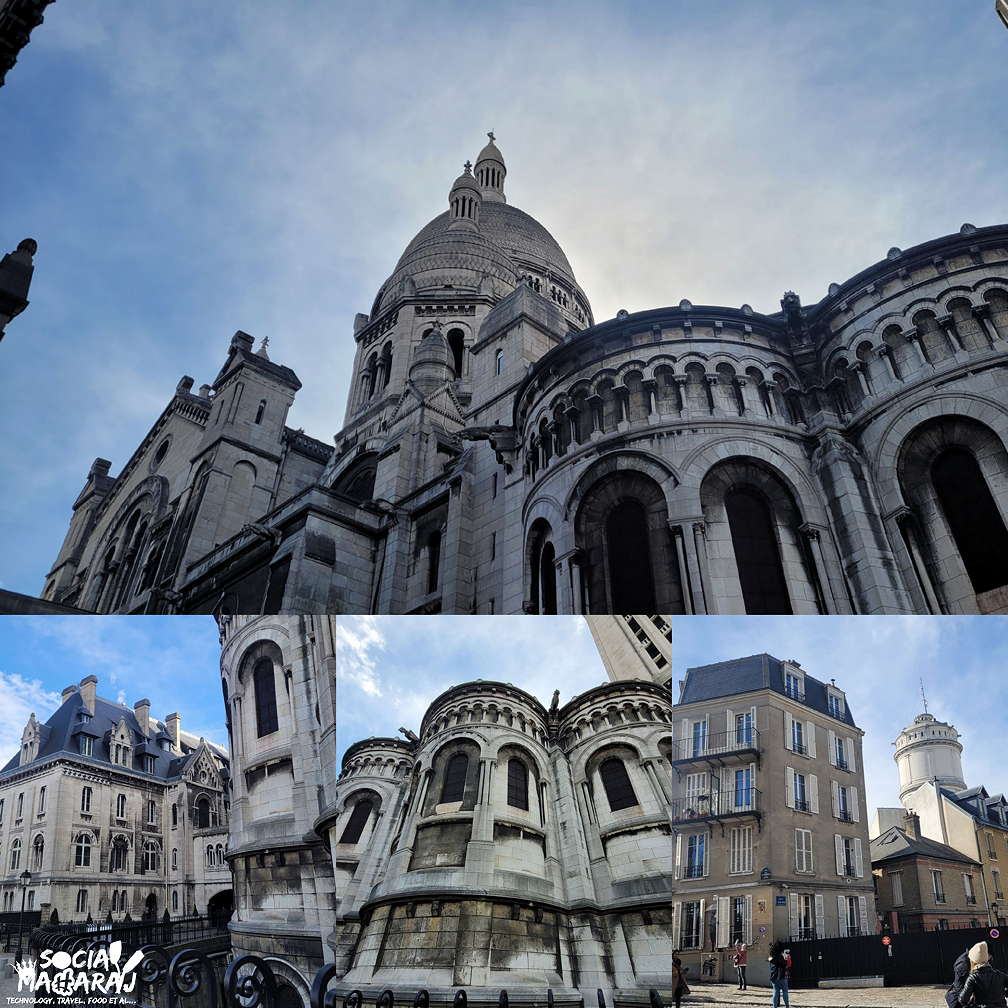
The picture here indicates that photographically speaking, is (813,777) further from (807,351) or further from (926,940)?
(807,351)

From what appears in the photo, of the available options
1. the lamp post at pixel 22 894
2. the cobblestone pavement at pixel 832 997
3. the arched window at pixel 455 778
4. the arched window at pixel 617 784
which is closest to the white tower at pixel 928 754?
the cobblestone pavement at pixel 832 997

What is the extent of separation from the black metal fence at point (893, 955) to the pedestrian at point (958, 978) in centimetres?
21

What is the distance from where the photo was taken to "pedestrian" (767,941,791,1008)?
9.08 m

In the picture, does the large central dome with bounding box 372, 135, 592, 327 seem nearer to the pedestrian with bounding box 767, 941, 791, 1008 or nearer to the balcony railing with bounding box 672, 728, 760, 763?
the balcony railing with bounding box 672, 728, 760, 763

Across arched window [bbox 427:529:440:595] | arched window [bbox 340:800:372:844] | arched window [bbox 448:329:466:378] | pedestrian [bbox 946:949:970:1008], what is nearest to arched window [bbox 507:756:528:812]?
arched window [bbox 340:800:372:844]

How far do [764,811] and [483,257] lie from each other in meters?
46.6

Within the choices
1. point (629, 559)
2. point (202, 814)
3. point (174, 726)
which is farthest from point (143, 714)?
point (629, 559)

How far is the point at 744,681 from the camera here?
10.7 meters

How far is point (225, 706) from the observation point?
11312 mm

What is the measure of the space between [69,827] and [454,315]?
3959 centimetres

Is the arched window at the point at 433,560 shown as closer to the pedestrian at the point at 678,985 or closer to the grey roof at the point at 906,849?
the grey roof at the point at 906,849

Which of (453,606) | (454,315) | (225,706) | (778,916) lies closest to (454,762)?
(225,706)

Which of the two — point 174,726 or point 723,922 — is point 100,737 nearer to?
point 174,726

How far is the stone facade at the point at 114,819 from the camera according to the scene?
10719 millimetres
